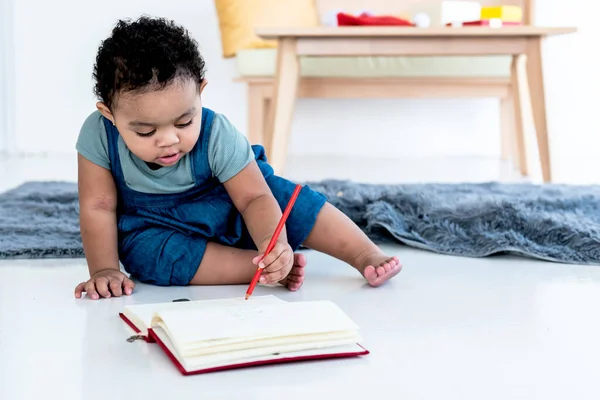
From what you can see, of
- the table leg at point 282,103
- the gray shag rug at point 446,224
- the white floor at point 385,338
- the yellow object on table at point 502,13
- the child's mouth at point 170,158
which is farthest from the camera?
the yellow object on table at point 502,13

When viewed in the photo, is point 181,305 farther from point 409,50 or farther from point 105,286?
point 409,50

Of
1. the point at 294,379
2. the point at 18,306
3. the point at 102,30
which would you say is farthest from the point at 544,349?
the point at 102,30

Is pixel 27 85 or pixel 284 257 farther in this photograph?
pixel 27 85

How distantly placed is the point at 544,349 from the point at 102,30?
10.3ft

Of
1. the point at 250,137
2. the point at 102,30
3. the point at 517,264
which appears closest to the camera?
the point at 517,264

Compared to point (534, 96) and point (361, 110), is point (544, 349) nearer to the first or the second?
point (534, 96)

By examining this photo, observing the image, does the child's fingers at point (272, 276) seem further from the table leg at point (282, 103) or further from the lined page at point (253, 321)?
the table leg at point (282, 103)

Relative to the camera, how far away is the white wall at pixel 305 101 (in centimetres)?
362

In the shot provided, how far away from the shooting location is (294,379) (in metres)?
0.77

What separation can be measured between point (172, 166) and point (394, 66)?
1.90 meters

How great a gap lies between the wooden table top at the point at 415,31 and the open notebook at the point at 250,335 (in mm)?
1544

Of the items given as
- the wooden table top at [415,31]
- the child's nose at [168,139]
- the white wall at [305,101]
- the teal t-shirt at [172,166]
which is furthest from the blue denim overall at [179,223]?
the white wall at [305,101]

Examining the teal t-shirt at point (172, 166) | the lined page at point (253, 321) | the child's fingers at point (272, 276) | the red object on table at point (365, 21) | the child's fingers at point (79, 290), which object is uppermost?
the red object on table at point (365, 21)

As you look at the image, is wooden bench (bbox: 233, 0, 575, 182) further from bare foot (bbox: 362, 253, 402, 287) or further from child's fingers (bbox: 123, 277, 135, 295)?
child's fingers (bbox: 123, 277, 135, 295)
